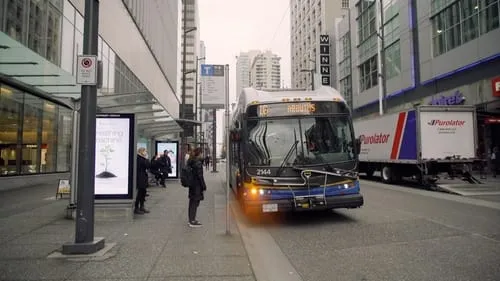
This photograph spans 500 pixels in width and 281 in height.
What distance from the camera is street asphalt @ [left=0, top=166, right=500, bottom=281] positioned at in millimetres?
5340

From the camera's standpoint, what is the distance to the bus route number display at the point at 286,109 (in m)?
9.32

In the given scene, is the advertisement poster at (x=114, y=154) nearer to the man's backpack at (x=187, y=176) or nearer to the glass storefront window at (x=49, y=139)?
the man's backpack at (x=187, y=176)

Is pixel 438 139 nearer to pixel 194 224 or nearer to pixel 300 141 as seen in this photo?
pixel 300 141

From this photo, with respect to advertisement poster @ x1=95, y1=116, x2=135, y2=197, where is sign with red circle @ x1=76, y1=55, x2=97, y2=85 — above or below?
above

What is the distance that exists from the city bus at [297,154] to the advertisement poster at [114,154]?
2.57m

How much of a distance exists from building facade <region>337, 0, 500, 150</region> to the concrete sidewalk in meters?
19.5

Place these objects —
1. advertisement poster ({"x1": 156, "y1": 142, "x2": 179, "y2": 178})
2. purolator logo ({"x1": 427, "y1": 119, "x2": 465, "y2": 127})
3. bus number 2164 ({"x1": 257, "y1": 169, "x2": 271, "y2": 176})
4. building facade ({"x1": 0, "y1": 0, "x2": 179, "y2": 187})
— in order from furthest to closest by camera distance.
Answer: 1. advertisement poster ({"x1": 156, "y1": 142, "x2": 179, "y2": 178})
2. purolator logo ({"x1": 427, "y1": 119, "x2": 465, "y2": 127})
3. building facade ({"x1": 0, "y1": 0, "x2": 179, "y2": 187})
4. bus number 2164 ({"x1": 257, "y1": 169, "x2": 271, "y2": 176})

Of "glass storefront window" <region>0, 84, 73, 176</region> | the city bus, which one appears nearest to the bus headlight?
the city bus

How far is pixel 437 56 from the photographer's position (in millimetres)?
27875

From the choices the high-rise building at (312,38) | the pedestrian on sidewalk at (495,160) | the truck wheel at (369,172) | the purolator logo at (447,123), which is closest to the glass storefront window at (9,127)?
the purolator logo at (447,123)

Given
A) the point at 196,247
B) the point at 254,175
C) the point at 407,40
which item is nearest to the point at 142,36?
the point at 407,40

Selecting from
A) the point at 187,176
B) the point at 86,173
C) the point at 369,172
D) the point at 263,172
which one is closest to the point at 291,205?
the point at 263,172

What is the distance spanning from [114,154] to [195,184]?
219 centimetres

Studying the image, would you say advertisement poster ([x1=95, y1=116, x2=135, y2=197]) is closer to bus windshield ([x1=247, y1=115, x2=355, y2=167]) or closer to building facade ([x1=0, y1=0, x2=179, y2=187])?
building facade ([x1=0, y1=0, x2=179, y2=187])
